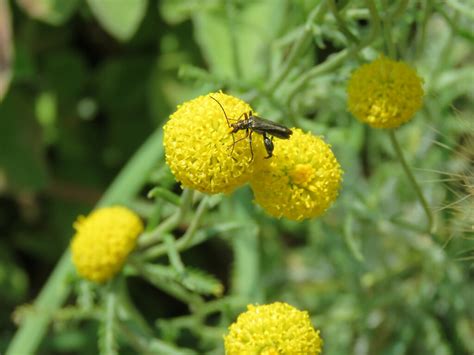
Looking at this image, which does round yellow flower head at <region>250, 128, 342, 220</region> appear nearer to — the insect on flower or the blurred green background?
the insect on flower

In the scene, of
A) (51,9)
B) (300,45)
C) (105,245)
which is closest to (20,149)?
(51,9)

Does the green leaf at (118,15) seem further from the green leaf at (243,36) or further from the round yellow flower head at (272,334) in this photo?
the round yellow flower head at (272,334)

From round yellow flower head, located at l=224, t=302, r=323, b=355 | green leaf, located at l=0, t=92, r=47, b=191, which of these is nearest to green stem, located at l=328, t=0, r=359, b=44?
round yellow flower head, located at l=224, t=302, r=323, b=355

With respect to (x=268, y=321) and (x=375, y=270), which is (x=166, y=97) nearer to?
(x=375, y=270)

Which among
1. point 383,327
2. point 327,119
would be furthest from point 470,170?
point 383,327

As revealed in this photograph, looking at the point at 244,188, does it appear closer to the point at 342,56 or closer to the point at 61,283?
the point at 61,283

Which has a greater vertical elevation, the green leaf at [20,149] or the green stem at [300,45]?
the green leaf at [20,149]

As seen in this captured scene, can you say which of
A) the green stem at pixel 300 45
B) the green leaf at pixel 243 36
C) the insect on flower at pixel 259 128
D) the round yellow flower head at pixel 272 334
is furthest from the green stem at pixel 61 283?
the insect on flower at pixel 259 128
